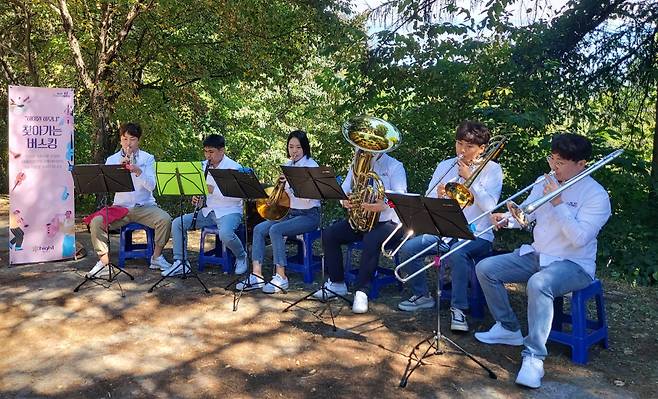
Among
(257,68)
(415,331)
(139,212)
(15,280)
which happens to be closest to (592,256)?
(415,331)

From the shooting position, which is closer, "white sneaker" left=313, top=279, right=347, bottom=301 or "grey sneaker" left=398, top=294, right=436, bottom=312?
"grey sneaker" left=398, top=294, right=436, bottom=312

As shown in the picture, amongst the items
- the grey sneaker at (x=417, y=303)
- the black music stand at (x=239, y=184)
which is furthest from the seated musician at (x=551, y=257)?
the black music stand at (x=239, y=184)

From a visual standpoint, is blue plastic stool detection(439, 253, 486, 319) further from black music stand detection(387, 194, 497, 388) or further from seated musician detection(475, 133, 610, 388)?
black music stand detection(387, 194, 497, 388)

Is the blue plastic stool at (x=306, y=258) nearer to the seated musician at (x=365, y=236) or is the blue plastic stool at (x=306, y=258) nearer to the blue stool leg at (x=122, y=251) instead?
the seated musician at (x=365, y=236)

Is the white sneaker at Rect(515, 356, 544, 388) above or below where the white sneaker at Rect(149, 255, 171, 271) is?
below

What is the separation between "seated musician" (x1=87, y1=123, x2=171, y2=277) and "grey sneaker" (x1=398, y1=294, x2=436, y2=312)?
2706 mm

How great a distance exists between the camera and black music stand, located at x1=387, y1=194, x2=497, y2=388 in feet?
11.5

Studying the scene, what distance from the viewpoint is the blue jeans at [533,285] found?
3.70 metres

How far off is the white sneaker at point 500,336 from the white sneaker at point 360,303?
1.00 m

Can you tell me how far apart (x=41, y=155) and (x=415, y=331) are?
450 centimetres

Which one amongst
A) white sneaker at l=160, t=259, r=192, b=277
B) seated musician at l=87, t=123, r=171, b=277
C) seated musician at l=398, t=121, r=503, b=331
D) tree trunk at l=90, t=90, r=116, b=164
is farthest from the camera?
tree trunk at l=90, t=90, r=116, b=164

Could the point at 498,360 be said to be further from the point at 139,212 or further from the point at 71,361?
the point at 139,212

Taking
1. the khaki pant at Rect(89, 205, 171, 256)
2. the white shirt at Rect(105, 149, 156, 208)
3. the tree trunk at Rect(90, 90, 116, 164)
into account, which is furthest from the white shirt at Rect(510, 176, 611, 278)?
the tree trunk at Rect(90, 90, 116, 164)

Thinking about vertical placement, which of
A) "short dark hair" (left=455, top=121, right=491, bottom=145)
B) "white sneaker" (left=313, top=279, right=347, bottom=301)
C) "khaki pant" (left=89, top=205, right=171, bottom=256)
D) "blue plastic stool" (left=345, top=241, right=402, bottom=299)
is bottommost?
"white sneaker" (left=313, top=279, right=347, bottom=301)
